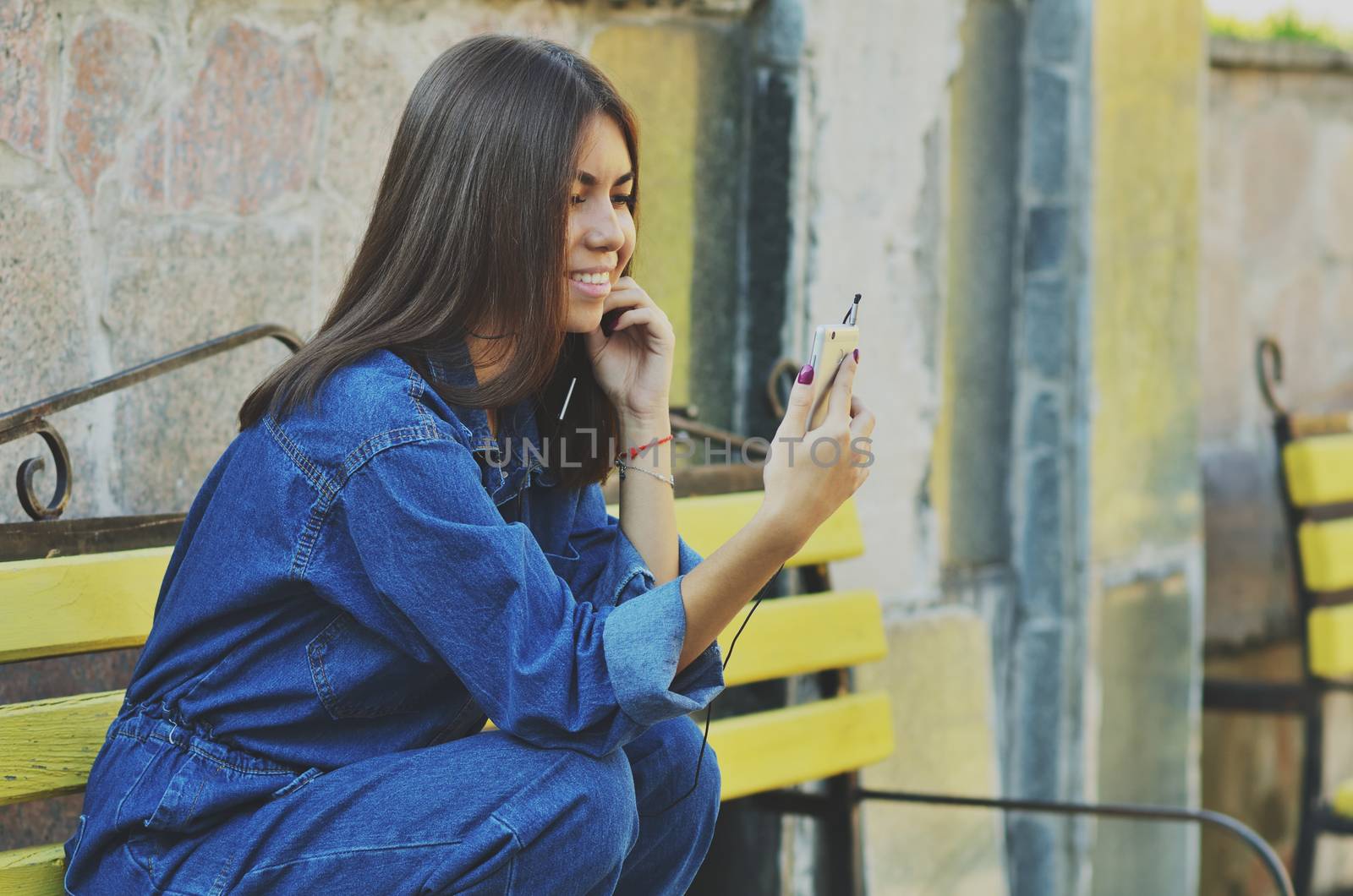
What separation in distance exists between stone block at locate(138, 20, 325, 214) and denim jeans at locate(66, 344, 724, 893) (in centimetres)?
81

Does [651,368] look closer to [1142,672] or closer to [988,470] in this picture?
[988,470]

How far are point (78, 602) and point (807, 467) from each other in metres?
0.84

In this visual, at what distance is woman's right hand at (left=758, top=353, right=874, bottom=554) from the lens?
5.61 ft

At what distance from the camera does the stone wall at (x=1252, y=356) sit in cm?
436

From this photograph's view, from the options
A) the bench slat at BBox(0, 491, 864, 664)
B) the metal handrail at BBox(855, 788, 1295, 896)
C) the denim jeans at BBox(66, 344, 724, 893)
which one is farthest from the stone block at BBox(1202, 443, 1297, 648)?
the bench slat at BBox(0, 491, 864, 664)

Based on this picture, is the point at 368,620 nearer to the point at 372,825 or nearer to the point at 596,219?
the point at 372,825

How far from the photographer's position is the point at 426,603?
1632mm

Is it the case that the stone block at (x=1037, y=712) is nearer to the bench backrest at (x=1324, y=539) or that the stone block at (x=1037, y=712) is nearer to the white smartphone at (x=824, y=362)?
the bench backrest at (x=1324, y=539)

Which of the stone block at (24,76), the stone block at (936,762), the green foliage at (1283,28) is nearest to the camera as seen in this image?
the stone block at (24,76)

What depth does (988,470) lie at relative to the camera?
3.48 m

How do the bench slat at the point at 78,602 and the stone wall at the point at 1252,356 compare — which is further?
the stone wall at the point at 1252,356

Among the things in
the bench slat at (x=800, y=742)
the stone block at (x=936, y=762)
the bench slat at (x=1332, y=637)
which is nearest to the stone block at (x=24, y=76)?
the bench slat at (x=800, y=742)

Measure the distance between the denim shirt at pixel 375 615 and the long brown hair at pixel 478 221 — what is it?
1.8 inches

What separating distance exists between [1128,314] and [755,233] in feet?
3.04
